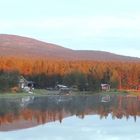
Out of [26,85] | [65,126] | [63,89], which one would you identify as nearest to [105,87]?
[63,89]

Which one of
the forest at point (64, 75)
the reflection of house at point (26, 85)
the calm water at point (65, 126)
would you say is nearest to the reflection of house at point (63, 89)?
the forest at point (64, 75)

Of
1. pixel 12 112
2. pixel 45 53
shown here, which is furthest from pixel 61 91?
pixel 45 53

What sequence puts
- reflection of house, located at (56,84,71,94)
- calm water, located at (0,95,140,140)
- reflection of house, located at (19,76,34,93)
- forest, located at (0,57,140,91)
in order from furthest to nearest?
1. forest, located at (0,57,140,91)
2. reflection of house, located at (56,84,71,94)
3. reflection of house, located at (19,76,34,93)
4. calm water, located at (0,95,140,140)

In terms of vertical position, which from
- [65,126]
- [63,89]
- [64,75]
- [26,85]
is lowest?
[65,126]

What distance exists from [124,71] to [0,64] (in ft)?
90.9

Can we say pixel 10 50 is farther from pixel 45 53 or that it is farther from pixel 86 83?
pixel 86 83

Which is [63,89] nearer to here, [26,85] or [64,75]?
[26,85]

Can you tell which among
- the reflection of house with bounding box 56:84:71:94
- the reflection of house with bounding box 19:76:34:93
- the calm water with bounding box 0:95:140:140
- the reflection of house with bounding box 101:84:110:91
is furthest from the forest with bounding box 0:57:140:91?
the calm water with bounding box 0:95:140:140

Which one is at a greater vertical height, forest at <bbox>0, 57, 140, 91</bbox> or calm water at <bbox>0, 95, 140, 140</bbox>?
forest at <bbox>0, 57, 140, 91</bbox>

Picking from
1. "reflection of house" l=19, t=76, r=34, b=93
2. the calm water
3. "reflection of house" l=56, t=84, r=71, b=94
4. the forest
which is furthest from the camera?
the forest

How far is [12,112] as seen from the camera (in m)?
40.5

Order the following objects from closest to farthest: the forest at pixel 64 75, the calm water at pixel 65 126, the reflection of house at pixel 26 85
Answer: the calm water at pixel 65 126 < the reflection of house at pixel 26 85 < the forest at pixel 64 75

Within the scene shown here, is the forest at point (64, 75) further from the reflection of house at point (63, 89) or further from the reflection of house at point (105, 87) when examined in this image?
the reflection of house at point (63, 89)

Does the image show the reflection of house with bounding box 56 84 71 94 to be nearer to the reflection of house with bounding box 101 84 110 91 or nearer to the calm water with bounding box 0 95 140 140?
the reflection of house with bounding box 101 84 110 91
